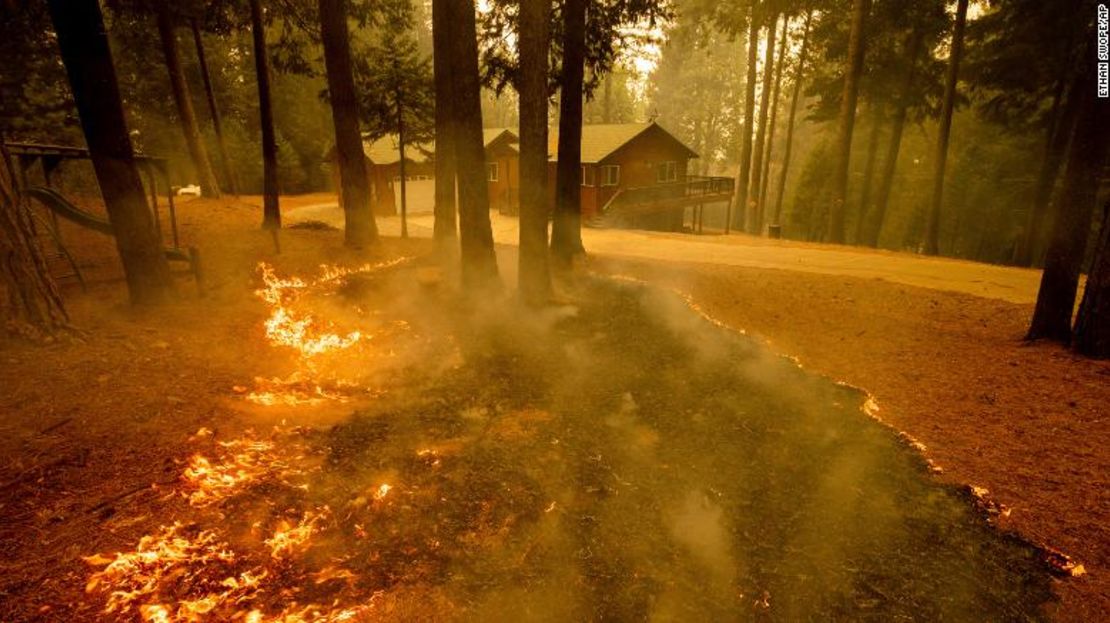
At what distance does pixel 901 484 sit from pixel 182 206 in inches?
964

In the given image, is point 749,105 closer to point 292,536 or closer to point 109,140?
point 109,140

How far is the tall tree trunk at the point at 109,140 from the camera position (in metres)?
7.59

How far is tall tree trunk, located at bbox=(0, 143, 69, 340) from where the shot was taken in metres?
6.60

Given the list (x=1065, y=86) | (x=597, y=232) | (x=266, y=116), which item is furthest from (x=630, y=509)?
(x=1065, y=86)

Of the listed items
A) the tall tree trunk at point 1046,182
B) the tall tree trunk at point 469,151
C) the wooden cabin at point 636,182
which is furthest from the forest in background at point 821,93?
the wooden cabin at point 636,182

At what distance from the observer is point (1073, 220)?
760 cm

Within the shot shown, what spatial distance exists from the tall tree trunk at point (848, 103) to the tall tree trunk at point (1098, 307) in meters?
15.4

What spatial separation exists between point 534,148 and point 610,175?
67.2 ft

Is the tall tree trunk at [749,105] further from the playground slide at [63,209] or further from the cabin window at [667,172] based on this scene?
the playground slide at [63,209]

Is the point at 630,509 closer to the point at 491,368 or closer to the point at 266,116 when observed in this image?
the point at 491,368

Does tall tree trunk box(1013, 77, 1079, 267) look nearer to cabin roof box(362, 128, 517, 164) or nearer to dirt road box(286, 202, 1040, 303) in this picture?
dirt road box(286, 202, 1040, 303)

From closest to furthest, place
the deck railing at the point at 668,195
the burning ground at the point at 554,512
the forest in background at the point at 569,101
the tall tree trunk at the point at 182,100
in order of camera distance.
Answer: the burning ground at the point at 554,512, the forest in background at the point at 569,101, the tall tree trunk at the point at 182,100, the deck railing at the point at 668,195

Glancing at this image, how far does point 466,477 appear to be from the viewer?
5.13 meters

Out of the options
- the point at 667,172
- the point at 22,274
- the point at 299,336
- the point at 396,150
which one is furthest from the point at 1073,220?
the point at 396,150
